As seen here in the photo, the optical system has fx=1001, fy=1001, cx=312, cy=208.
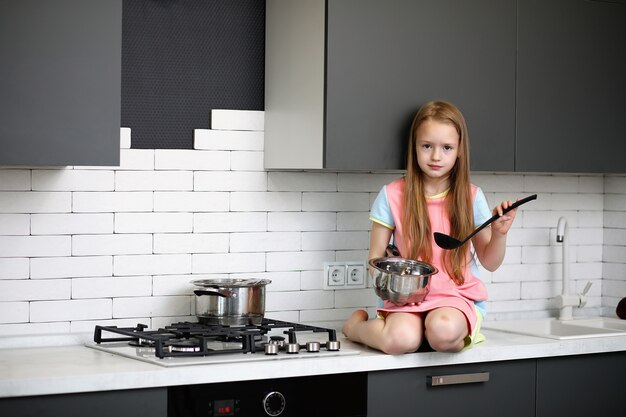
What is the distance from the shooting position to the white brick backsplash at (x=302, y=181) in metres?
3.63

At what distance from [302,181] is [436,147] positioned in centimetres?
61

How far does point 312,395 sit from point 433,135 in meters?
0.93

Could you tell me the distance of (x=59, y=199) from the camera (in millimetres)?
3277

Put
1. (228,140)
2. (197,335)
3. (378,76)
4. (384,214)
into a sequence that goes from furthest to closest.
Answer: (228,140) < (384,214) < (378,76) < (197,335)

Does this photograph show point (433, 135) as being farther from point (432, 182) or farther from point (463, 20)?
point (463, 20)

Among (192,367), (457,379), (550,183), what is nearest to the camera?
(192,367)

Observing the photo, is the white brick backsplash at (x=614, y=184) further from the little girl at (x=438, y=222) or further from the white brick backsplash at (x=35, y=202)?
the white brick backsplash at (x=35, y=202)

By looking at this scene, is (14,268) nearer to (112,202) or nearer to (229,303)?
(112,202)

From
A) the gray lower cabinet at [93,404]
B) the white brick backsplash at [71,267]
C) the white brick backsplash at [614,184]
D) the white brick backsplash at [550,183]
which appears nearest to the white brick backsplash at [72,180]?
the white brick backsplash at [71,267]

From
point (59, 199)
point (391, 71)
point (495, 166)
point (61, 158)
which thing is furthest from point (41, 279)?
point (495, 166)

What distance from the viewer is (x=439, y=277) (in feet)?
10.9

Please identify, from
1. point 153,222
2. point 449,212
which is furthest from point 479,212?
point 153,222

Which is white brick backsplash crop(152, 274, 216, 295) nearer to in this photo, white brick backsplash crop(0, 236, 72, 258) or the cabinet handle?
white brick backsplash crop(0, 236, 72, 258)

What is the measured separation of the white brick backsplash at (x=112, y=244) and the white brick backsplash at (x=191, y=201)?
124 millimetres
